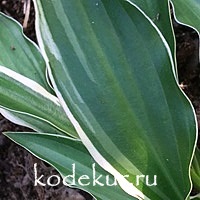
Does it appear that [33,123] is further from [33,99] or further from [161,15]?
[161,15]

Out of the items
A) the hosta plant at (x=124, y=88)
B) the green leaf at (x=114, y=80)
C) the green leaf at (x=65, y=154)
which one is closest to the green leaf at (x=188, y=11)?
the hosta plant at (x=124, y=88)

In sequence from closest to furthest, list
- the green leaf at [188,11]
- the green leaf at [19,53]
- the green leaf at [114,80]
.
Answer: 1. the green leaf at [114,80]
2. the green leaf at [188,11]
3. the green leaf at [19,53]

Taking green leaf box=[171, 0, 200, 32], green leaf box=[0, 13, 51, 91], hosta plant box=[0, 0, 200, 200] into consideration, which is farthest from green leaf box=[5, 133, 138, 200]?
green leaf box=[171, 0, 200, 32]

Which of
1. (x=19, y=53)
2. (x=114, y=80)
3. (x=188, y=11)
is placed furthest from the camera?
(x=19, y=53)

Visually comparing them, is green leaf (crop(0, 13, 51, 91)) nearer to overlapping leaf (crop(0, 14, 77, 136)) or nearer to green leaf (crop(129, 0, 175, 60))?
overlapping leaf (crop(0, 14, 77, 136))

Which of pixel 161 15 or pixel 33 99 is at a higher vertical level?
pixel 161 15

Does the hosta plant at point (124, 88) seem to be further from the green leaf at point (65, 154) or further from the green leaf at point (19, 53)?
the green leaf at point (19, 53)

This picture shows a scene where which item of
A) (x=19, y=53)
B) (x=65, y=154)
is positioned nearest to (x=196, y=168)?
(x=65, y=154)
